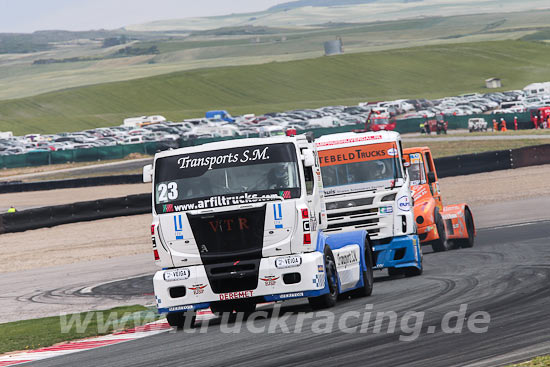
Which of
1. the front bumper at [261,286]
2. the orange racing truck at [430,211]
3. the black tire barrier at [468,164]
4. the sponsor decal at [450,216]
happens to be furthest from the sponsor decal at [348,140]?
the black tire barrier at [468,164]

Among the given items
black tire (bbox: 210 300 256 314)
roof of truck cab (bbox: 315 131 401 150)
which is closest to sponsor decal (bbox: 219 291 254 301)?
black tire (bbox: 210 300 256 314)

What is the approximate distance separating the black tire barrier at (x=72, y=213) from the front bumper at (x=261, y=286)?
18.9m

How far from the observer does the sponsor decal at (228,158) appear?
12.7 meters

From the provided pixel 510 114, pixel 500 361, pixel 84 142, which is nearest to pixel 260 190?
pixel 500 361

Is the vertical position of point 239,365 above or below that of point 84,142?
above

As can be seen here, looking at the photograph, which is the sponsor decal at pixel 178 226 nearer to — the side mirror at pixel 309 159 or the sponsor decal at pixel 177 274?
the sponsor decal at pixel 177 274

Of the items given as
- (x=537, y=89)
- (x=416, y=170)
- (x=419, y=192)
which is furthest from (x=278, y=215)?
(x=537, y=89)

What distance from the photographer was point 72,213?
31609 millimetres

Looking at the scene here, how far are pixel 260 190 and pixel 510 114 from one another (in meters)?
58.1

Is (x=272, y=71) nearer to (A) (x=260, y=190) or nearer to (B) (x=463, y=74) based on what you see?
(B) (x=463, y=74)

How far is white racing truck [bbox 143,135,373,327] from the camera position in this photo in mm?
12406

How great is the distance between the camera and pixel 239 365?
9.28 meters

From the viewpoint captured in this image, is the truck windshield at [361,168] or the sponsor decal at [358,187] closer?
the sponsor decal at [358,187]

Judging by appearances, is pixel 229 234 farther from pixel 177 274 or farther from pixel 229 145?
pixel 229 145
